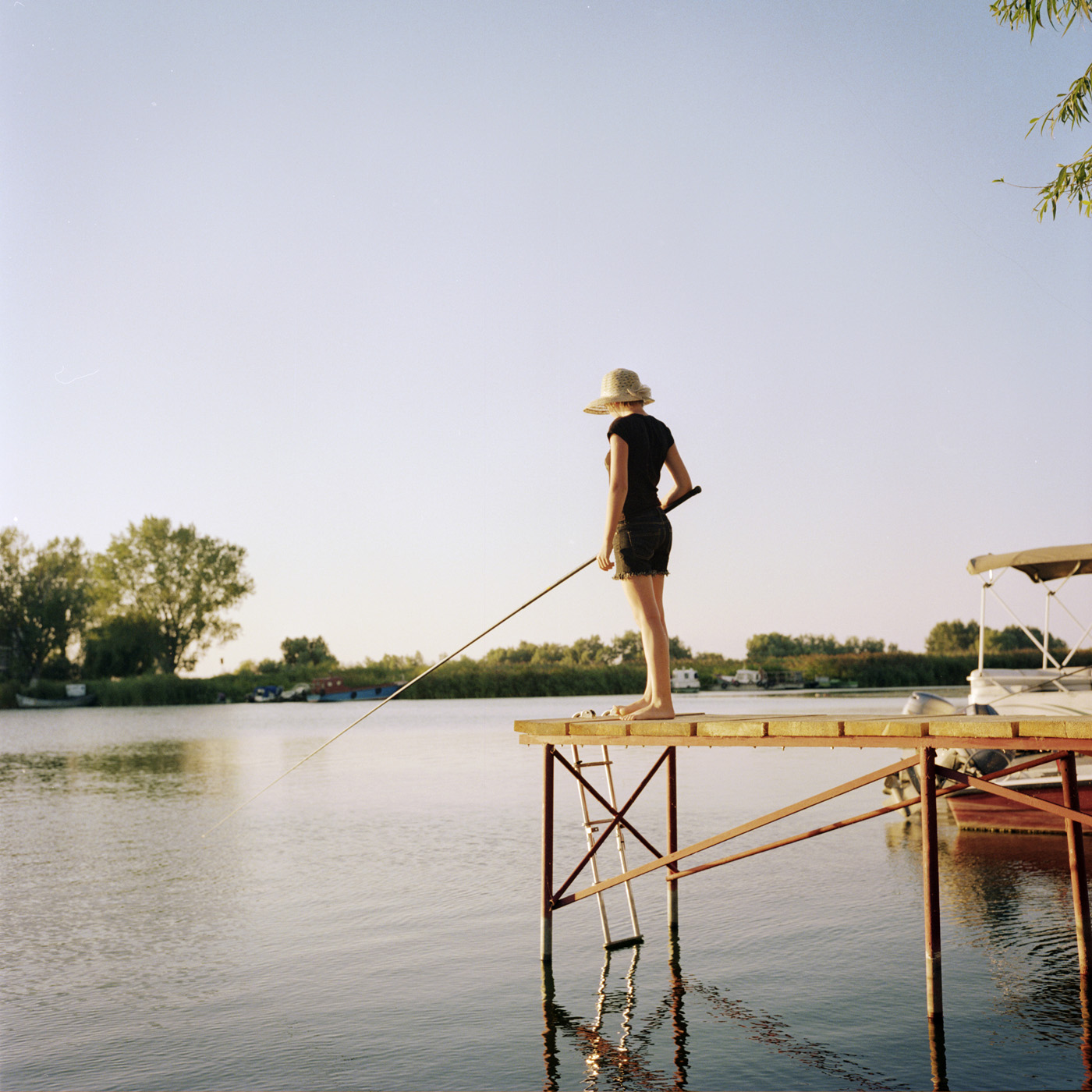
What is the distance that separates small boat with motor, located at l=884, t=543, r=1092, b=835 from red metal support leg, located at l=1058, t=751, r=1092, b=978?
4.34 m

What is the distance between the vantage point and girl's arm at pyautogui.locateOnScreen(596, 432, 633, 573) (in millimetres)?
6594

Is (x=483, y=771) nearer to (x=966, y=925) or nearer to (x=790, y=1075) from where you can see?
(x=966, y=925)

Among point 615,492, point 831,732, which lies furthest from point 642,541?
point 831,732

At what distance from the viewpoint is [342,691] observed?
76938 mm

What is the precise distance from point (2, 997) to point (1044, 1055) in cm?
685

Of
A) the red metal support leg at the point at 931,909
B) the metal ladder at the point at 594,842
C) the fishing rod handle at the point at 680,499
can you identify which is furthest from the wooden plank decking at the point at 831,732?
the fishing rod handle at the point at 680,499

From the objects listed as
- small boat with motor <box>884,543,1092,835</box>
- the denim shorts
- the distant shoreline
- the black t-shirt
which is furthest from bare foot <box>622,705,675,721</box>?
the distant shoreline

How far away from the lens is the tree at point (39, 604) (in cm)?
7075

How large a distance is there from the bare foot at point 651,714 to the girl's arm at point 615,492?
901mm

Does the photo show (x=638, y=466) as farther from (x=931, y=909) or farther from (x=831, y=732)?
(x=931, y=909)

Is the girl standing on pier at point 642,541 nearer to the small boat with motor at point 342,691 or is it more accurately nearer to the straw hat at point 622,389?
the straw hat at point 622,389

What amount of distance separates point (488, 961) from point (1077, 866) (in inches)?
167

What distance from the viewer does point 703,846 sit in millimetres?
6738

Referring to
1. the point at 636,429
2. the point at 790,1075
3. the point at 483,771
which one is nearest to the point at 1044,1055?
the point at 790,1075
